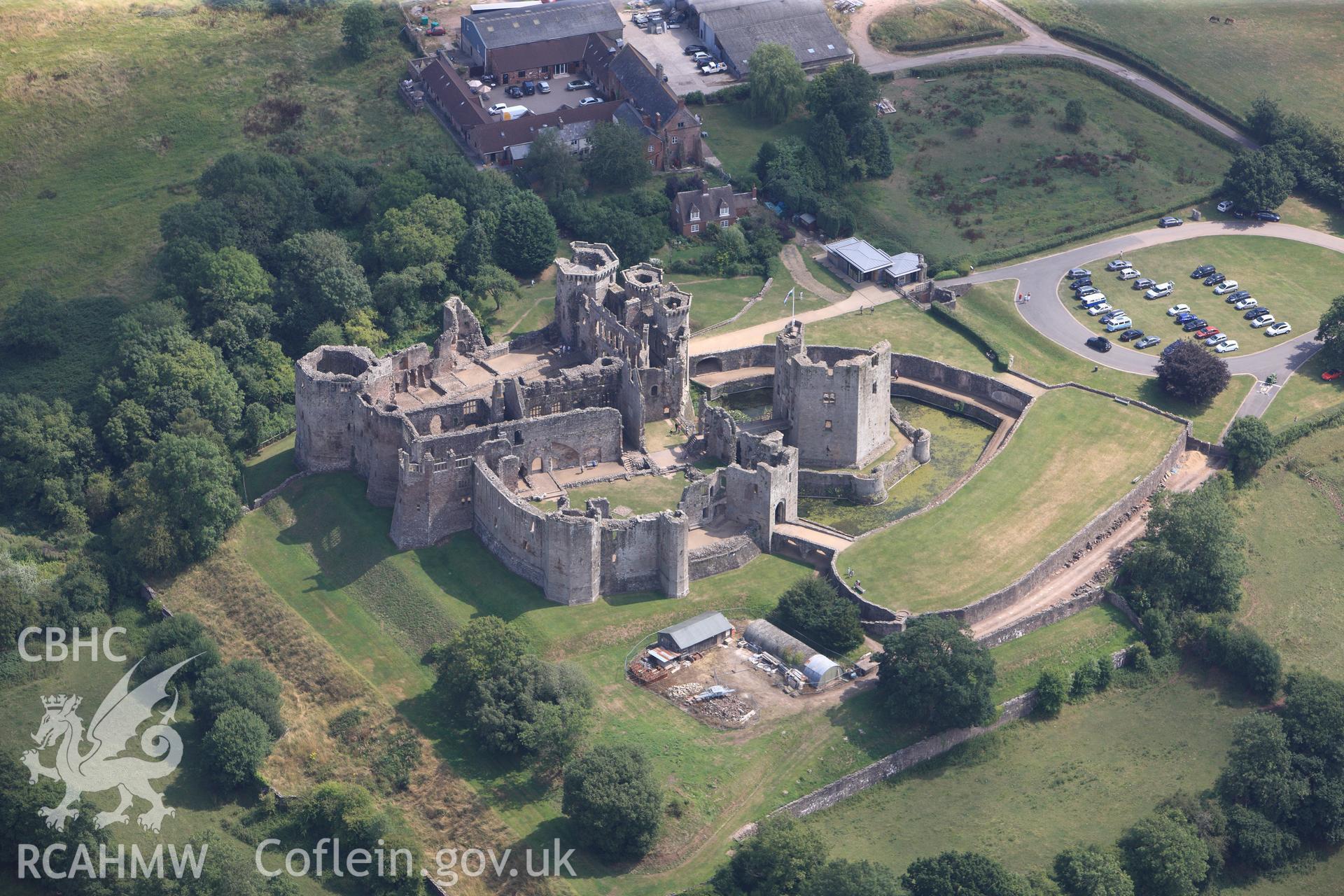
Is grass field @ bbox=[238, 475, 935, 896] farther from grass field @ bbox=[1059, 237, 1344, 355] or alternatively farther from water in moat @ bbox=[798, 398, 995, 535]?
grass field @ bbox=[1059, 237, 1344, 355]

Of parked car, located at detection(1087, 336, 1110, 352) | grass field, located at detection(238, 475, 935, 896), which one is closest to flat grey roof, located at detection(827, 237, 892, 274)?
parked car, located at detection(1087, 336, 1110, 352)

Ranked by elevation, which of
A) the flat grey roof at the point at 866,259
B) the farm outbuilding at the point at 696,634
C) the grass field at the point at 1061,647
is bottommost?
the grass field at the point at 1061,647

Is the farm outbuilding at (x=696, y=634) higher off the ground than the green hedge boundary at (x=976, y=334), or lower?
higher

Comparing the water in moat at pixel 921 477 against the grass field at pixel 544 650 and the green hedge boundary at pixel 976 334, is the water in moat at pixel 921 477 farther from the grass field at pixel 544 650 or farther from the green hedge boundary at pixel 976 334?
the grass field at pixel 544 650

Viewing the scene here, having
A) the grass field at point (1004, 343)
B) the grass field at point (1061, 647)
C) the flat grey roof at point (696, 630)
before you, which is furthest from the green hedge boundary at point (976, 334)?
the flat grey roof at point (696, 630)

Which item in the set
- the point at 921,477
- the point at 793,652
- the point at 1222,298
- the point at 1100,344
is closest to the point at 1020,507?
the point at 921,477

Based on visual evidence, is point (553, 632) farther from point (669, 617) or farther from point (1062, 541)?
point (1062, 541)

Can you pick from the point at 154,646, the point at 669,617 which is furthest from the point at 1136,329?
the point at 154,646
